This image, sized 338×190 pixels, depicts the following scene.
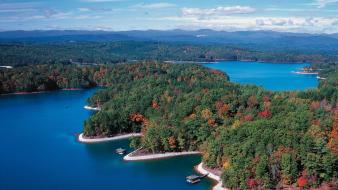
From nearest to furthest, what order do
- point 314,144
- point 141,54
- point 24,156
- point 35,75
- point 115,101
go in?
1. point 314,144
2. point 24,156
3. point 115,101
4. point 35,75
5. point 141,54

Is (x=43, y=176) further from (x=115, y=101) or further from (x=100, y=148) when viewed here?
(x=115, y=101)

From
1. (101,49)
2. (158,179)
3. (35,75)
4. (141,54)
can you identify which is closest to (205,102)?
(158,179)

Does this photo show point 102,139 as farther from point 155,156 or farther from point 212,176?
point 212,176

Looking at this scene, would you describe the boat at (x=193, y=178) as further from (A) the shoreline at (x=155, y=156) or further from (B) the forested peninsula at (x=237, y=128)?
(A) the shoreline at (x=155, y=156)

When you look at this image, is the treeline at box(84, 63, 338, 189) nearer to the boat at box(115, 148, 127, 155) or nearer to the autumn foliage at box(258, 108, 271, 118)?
the autumn foliage at box(258, 108, 271, 118)

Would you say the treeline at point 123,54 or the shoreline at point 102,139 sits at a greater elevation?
the treeline at point 123,54

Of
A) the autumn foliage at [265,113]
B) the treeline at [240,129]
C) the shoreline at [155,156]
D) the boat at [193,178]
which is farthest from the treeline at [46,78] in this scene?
the boat at [193,178]
